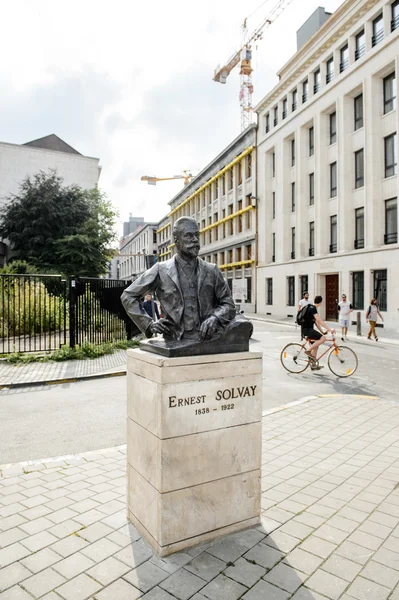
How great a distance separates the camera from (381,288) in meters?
23.6

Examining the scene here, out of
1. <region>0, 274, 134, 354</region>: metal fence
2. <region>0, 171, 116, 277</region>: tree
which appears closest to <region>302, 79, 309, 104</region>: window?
<region>0, 171, 116, 277</region>: tree

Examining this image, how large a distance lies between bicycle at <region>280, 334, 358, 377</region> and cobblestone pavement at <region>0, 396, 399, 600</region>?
5280mm

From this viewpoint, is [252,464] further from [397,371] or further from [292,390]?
[397,371]

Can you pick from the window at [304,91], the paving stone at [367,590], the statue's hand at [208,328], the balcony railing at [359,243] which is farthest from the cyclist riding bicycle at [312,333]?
the window at [304,91]

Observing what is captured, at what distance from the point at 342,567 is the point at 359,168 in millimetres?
27167

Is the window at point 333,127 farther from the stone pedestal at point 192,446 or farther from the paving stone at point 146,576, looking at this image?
the paving stone at point 146,576

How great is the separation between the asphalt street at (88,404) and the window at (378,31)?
21511 mm

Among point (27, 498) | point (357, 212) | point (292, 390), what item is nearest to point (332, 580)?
point (27, 498)

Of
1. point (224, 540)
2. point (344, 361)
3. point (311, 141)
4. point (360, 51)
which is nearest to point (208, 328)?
point (224, 540)

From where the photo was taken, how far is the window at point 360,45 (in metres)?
25.4

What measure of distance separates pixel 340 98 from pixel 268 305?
57.9 feet

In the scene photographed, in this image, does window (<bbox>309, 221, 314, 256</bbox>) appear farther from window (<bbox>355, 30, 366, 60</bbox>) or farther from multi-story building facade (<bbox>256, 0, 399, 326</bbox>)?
window (<bbox>355, 30, 366, 60</bbox>)

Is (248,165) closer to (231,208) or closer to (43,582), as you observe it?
(231,208)

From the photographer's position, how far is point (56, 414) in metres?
6.97
